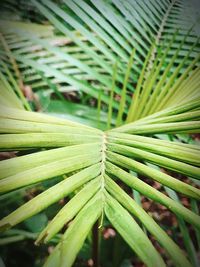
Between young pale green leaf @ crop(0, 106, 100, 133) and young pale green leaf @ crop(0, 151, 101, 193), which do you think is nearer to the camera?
young pale green leaf @ crop(0, 151, 101, 193)

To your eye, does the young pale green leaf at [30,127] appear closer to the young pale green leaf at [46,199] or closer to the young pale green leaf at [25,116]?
the young pale green leaf at [25,116]

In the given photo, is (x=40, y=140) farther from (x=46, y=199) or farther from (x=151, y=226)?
(x=151, y=226)

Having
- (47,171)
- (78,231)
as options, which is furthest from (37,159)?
(78,231)

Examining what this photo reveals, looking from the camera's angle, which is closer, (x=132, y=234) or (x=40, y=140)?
(x=132, y=234)

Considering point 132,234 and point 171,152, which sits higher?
point 171,152

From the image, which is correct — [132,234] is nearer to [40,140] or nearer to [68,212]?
[68,212]

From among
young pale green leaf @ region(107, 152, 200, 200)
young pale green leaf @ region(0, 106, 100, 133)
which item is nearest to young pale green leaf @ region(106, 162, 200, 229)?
young pale green leaf @ region(107, 152, 200, 200)

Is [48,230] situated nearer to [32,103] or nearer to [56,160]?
[56,160]

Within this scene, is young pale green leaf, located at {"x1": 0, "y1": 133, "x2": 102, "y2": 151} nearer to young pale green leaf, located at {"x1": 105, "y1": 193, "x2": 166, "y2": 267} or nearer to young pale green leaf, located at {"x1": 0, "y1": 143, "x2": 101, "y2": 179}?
young pale green leaf, located at {"x1": 0, "y1": 143, "x2": 101, "y2": 179}
